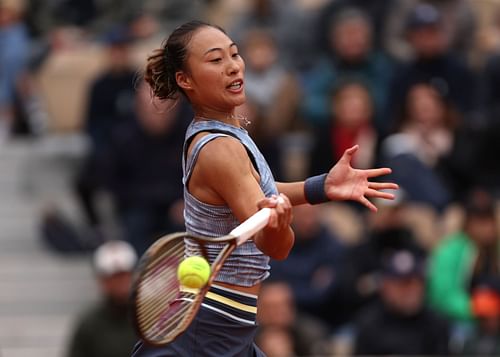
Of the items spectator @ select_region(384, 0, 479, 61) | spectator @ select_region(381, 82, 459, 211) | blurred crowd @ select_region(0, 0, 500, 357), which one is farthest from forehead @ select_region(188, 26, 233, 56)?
spectator @ select_region(384, 0, 479, 61)

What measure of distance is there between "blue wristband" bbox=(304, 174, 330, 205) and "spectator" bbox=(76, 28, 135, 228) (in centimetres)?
572

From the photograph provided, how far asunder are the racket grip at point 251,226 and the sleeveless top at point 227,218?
0.87 ft

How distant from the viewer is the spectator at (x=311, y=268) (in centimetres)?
911

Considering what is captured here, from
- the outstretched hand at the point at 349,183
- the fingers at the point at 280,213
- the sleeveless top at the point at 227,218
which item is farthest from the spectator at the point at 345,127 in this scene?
the fingers at the point at 280,213

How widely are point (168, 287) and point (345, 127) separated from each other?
5.60 m

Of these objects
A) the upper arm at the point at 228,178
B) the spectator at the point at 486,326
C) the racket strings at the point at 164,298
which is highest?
the upper arm at the point at 228,178

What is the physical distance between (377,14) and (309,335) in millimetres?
3270

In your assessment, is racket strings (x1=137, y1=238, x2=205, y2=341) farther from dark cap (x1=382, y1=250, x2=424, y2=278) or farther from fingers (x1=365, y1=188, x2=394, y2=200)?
dark cap (x1=382, y1=250, x2=424, y2=278)

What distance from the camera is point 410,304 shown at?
855cm

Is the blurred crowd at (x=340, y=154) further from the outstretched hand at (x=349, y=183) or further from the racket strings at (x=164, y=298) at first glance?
the racket strings at (x=164, y=298)

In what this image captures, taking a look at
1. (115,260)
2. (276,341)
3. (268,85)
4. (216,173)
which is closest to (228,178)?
(216,173)

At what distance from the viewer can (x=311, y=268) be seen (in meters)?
9.17

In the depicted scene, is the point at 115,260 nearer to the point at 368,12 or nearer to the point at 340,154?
the point at 340,154

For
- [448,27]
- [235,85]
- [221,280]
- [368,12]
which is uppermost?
[235,85]
